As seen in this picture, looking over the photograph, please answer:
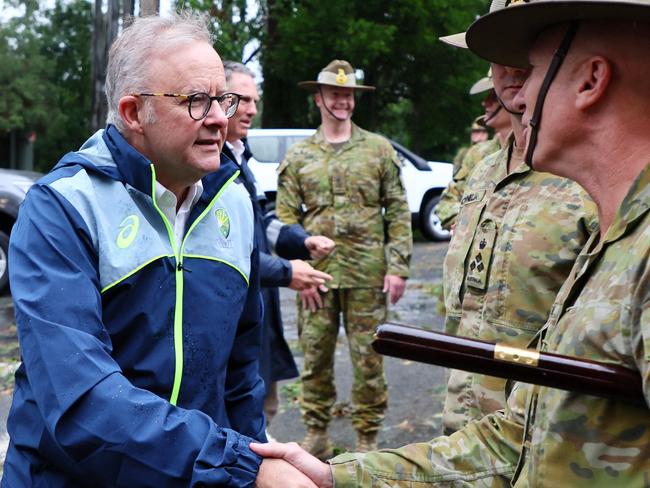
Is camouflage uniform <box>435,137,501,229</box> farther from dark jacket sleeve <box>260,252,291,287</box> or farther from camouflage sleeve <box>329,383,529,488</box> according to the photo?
camouflage sleeve <box>329,383,529,488</box>

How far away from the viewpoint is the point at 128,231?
2.23 metres

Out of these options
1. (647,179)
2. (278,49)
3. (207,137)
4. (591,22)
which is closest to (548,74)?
(591,22)

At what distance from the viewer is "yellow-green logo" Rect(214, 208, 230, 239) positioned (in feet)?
8.36

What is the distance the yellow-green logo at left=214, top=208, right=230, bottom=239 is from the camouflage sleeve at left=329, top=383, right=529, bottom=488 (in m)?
0.75

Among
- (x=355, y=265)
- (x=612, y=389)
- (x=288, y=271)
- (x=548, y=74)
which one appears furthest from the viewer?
(x=355, y=265)

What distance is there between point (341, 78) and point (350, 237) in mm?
1261

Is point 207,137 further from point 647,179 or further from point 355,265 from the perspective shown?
point 355,265

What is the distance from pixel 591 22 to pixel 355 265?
4.19 m

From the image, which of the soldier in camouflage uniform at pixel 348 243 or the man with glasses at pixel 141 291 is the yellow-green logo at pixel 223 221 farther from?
the soldier in camouflage uniform at pixel 348 243

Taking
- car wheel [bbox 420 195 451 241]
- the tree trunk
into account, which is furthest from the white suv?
the tree trunk

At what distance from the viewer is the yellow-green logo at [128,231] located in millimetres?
2205

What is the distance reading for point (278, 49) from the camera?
23078 mm

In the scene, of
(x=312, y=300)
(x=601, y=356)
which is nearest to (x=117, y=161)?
(x=601, y=356)

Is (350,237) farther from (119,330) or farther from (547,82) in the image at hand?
(547,82)
